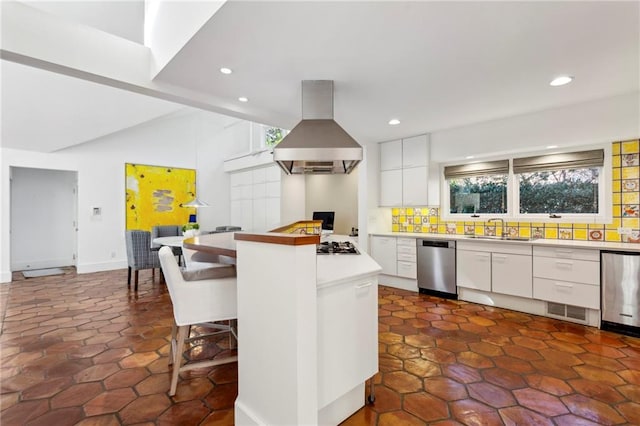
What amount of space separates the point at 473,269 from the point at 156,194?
6.57 meters

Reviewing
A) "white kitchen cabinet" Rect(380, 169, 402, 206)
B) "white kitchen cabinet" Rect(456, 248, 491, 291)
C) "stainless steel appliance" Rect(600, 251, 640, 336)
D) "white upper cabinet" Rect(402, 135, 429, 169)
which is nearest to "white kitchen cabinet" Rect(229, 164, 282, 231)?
"white kitchen cabinet" Rect(380, 169, 402, 206)

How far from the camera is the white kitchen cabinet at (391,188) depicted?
15.5 feet

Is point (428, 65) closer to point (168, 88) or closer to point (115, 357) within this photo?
point (168, 88)

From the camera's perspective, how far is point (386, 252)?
15.3ft

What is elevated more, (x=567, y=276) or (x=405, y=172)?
(x=405, y=172)

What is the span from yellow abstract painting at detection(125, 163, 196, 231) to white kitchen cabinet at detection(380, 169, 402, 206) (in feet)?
Answer: 15.9

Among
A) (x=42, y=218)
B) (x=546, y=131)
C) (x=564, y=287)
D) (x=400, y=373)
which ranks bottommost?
(x=400, y=373)

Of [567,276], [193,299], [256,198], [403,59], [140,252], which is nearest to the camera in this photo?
[193,299]

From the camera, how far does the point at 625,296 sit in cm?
283

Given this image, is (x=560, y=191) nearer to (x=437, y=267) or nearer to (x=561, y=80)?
(x=561, y=80)

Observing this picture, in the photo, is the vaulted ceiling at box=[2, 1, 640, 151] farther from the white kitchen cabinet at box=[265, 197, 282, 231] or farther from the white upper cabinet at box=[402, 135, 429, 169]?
the white kitchen cabinet at box=[265, 197, 282, 231]

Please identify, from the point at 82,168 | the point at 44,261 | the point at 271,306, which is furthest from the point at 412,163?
the point at 44,261

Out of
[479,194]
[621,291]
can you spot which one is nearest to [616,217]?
[621,291]

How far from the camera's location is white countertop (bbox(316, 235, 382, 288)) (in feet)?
5.04
